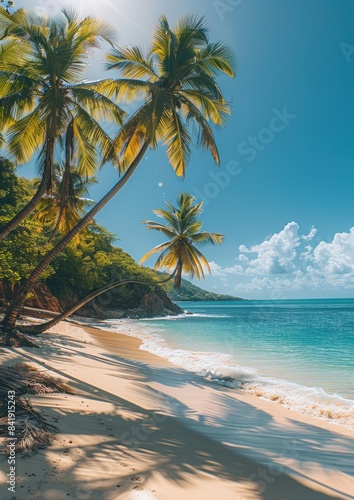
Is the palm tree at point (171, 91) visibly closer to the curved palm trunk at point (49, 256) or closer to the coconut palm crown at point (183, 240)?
the curved palm trunk at point (49, 256)

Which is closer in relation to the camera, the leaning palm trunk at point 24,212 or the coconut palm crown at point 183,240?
the leaning palm trunk at point 24,212

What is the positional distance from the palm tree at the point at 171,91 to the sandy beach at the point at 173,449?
5.47 meters

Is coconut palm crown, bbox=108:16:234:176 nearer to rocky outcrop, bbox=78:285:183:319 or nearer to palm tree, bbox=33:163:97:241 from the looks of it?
palm tree, bbox=33:163:97:241

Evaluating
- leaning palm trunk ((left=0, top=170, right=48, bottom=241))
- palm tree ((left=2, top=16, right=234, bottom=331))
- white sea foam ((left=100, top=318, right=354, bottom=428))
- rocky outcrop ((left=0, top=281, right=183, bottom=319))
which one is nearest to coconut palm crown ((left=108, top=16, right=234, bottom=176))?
palm tree ((left=2, top=16, right=234, bottom=331))

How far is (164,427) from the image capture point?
5152 mm

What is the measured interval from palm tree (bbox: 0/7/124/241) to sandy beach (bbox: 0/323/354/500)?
5.91 metres

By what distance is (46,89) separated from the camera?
993cm

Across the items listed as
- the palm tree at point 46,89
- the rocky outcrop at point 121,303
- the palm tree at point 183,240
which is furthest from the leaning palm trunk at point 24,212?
the rocky outcrop at point 121,303

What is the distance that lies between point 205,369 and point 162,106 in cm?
889

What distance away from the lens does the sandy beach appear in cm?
302

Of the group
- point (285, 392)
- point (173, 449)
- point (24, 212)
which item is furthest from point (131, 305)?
point (173, 449)

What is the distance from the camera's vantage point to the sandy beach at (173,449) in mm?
3021

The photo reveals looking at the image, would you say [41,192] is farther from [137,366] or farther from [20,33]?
[137,366]

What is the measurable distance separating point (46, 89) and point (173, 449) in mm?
10180
